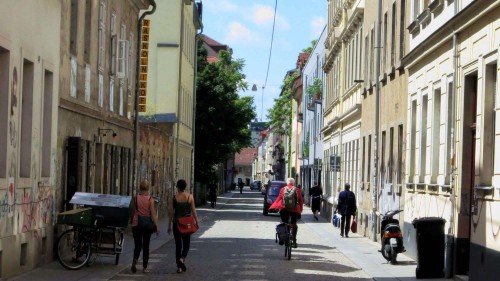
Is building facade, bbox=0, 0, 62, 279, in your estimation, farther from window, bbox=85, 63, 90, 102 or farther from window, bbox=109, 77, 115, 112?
window, bbox=109, 77, 115, 112

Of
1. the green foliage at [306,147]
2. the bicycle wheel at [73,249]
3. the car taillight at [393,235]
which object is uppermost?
the green foliage at [306,147]

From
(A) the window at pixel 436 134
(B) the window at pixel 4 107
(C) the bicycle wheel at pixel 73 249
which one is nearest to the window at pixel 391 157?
(A) the window at pixel 436 134

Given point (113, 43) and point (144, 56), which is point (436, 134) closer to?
point (113, 43)

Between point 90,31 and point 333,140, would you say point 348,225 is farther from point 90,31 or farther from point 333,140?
point 333,140

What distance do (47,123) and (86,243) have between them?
2.30 metres

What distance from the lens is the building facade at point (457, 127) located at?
15945 millimetres

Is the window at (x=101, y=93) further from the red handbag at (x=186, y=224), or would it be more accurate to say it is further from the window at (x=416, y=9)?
the window at (x=416, y=9)

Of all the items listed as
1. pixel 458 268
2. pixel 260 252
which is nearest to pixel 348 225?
pixel 260 252

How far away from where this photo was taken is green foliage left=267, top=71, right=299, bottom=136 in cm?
10474

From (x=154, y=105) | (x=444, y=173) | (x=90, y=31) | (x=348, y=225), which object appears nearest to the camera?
(x=444, y=173)

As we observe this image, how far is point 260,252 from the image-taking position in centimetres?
2483

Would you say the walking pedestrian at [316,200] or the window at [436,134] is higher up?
the window at [436,134]

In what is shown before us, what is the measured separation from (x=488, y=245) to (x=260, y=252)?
9.85m

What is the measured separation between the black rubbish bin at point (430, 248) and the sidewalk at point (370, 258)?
32cm
